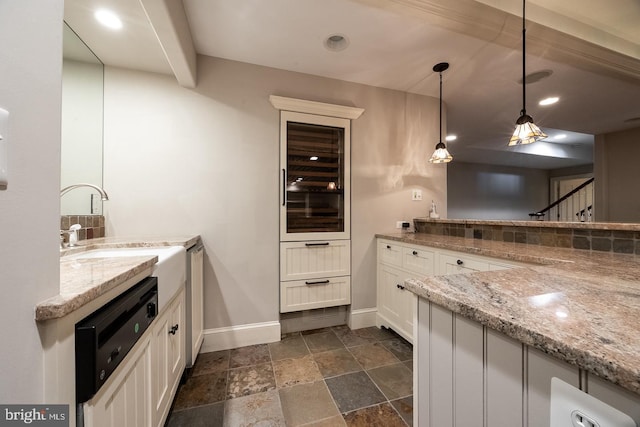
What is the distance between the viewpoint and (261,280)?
2.12 meters

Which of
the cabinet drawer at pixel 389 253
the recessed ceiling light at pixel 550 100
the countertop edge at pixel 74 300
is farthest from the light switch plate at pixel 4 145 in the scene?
the recessed ceiling light at pixel 550 100

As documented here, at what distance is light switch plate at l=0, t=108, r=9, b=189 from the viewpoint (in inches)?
16.1

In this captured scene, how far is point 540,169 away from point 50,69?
10.5 m

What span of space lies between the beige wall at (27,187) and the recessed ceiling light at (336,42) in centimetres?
171

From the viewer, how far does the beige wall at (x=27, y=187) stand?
420 millimetres

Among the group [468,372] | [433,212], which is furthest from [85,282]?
[433,212]

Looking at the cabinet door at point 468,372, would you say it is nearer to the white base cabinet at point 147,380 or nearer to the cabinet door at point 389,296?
the white base cabinet at point 147,380

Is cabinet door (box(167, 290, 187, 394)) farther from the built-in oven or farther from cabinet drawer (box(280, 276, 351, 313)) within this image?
cabinet drawer (box(280, 276, 351, 313))

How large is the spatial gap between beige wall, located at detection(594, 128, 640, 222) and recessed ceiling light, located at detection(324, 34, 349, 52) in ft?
16.3

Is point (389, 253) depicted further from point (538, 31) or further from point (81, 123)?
point (81, 123)

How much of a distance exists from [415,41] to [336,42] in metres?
0.61

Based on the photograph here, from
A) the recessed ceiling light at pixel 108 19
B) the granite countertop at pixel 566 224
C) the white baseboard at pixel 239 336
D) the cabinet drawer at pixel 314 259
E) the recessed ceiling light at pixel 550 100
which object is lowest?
the white baseboard at pixel 239 336

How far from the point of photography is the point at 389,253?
2268mm

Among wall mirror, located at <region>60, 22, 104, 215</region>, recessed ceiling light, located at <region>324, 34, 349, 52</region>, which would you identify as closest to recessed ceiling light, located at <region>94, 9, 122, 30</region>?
wall mirror, located at <region>60, 22, 104, 215</region>
